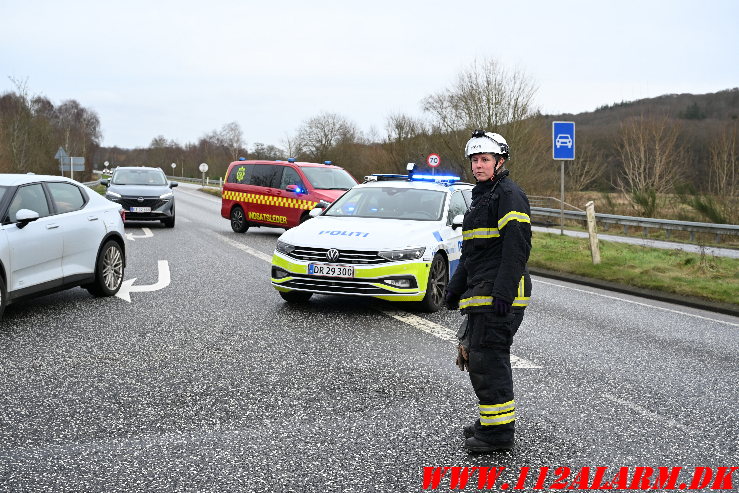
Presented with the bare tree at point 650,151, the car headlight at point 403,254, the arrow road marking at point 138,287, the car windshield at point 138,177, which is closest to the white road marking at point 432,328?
the car headlight at point 403,254

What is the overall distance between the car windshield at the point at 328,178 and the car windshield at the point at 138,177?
18.9 feet

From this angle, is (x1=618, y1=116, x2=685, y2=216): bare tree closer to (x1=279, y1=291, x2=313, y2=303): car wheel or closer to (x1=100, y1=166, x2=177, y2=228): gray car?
(x1=100, y1=166, x2=177, y2=228): gray car

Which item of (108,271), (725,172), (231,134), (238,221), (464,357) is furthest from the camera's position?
(231,134)

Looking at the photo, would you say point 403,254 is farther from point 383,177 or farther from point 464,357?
point 464,357

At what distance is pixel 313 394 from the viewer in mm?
5273

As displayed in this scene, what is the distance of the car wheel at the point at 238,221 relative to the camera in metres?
20.0

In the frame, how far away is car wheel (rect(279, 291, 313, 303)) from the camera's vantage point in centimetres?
885

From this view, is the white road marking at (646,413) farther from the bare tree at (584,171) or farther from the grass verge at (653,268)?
the bare tree at (584,171)

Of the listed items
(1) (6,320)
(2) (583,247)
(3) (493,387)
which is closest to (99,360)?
(1) (6,320)

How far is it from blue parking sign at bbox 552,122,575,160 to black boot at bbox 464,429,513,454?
14830 mm

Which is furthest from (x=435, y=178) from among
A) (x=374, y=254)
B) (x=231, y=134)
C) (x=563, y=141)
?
(x=231, y=134)

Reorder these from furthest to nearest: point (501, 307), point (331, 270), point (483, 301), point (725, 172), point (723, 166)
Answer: point (723, 166) < point (725, 172) < point (331, 270) < point (483, 301) < point (501, 307)

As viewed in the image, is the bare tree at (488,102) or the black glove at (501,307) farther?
the bare tree at (488,102)

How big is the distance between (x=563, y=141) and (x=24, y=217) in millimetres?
13862
